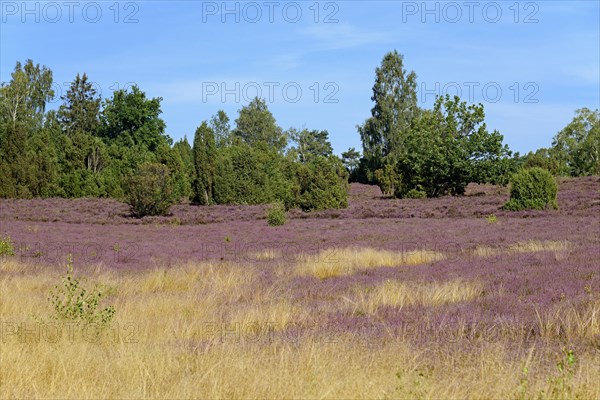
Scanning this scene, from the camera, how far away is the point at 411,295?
9758mm

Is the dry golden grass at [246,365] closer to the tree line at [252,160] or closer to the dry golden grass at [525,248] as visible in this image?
the dry golden grass at [525,248]

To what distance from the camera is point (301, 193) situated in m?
38.4

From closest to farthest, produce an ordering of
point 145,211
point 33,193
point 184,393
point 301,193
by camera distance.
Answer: point 184,393, point 145,211, point 301,193, point 33,193

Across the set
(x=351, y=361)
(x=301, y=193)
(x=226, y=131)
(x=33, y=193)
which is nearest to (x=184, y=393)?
(x=351, y=361)

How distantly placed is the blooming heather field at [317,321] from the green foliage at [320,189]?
16.5 meters

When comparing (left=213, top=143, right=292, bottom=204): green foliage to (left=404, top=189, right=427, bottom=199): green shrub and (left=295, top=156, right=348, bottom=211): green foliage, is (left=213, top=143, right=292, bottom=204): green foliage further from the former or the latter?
(left=404, top=189, right=427, bottom=199): green shrub

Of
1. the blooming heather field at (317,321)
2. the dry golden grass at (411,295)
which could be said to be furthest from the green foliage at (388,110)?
the dry golden grass at (411,295)

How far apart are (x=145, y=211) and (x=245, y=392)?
3096 cm

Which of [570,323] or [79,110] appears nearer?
[570,323]

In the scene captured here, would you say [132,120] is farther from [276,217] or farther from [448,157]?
[276,217]

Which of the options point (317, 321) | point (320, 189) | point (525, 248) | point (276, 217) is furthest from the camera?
point (320, 189)

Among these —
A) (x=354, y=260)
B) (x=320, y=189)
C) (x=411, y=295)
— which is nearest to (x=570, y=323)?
(x=411, y=295)

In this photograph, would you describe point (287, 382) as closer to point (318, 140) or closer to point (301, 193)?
point (301, 193)

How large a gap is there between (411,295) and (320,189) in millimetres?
27292
